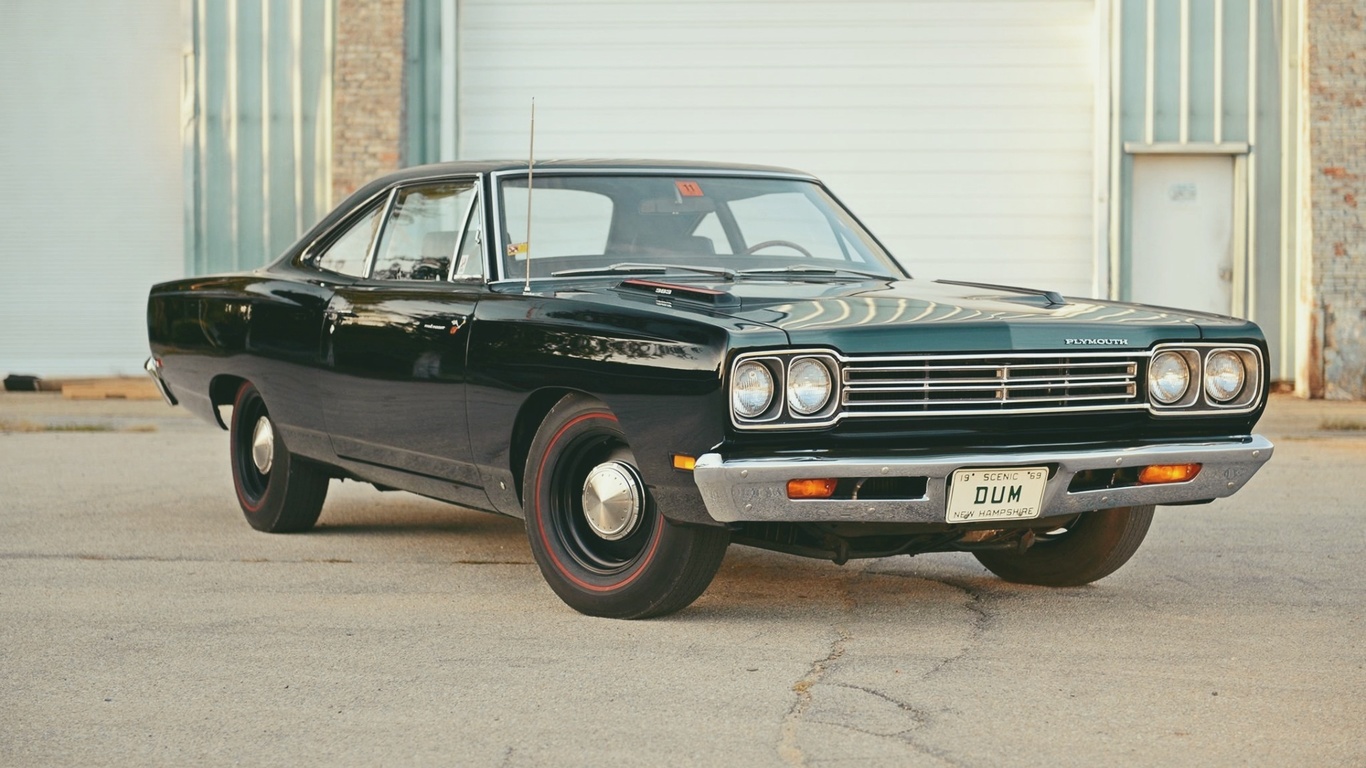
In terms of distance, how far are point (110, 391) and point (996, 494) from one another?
11845 mm

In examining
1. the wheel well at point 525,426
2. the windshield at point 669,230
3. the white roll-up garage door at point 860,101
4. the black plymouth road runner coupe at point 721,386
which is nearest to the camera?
the black plymouth road runner coupe at point 721,386

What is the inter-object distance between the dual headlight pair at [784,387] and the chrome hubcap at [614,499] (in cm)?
57

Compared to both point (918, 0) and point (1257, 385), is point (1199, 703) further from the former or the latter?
A: point (918, 0)

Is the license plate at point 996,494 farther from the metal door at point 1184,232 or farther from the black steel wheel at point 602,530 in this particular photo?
the metal door at point 1184,232

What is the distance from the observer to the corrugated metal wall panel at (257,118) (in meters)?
16.2

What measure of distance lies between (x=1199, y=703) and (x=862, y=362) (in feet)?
4.16

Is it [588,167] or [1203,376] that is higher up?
[588,167]

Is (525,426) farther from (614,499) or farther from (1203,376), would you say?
(1203,376)

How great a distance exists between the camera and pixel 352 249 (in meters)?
7.05

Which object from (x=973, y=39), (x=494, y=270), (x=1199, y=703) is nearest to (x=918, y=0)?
(x=973, y=39)

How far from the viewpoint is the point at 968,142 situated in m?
15.7

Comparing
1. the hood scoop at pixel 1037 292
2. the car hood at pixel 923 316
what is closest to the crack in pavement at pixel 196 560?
the car hood at pixel 923 316

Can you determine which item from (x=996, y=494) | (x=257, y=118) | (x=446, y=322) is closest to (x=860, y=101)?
(x=257, y=118)

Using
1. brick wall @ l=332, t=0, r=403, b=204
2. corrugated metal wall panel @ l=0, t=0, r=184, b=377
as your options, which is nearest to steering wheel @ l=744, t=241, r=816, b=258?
brick wall @ l=332, t=0, r=403, b=204
